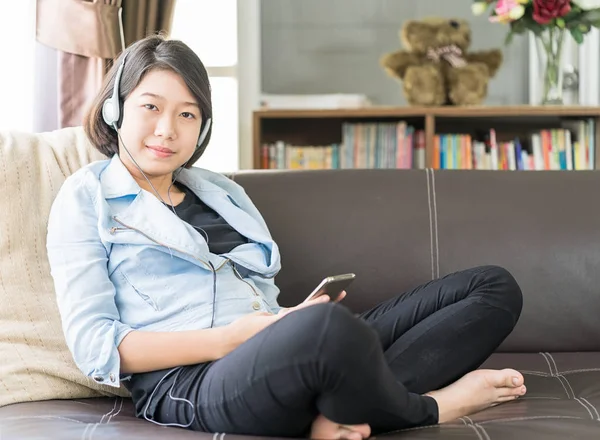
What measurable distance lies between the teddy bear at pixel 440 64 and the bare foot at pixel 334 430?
78.0 inches

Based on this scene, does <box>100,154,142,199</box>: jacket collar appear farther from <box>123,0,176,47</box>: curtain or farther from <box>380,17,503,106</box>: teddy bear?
<box>380,17,503,106</box>: teddy bear

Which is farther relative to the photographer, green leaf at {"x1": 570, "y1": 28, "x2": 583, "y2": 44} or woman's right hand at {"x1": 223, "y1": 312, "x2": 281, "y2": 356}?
green leaf at {"x1": 570, "y1": 28, "x2": 583, "y2": 44}

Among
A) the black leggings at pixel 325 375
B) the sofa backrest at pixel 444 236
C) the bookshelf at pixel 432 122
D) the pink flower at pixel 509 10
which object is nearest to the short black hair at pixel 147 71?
the sofa backrest at pixel 444 236

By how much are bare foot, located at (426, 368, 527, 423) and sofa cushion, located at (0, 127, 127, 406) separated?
0.62 m

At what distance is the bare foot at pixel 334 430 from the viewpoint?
4.42 ft

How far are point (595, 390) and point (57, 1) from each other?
165 cm

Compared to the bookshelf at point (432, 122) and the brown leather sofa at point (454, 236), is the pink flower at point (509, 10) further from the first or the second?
the brown leather sofa at point (454, 236)

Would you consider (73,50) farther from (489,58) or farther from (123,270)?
(489,58)

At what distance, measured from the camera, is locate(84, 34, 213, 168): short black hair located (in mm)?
1695

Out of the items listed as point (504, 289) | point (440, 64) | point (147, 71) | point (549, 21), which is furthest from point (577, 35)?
point (147, 71)

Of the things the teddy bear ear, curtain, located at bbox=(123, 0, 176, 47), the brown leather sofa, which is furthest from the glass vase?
curtain, located at bbox=(123, 0, 176, 47)

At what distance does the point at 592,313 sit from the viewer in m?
2.08

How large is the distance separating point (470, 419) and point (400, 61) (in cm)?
192

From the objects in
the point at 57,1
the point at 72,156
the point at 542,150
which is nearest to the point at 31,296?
the point at 72,156
